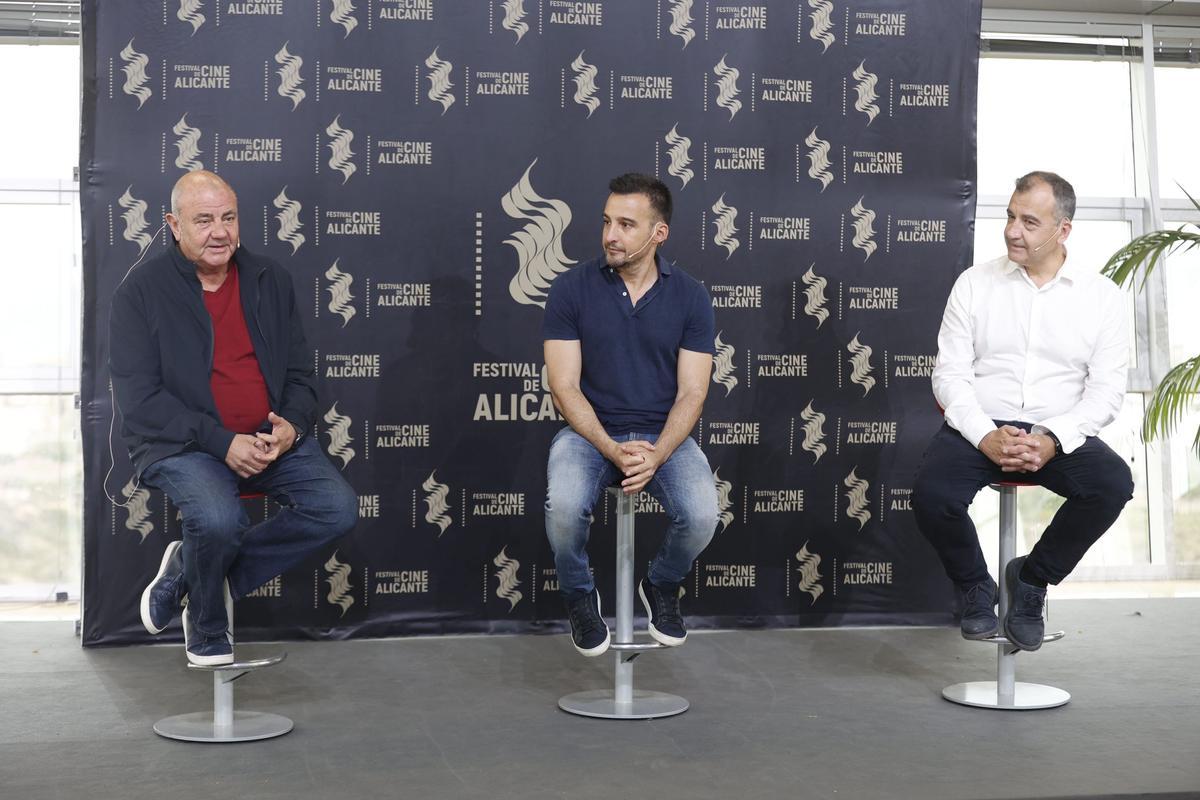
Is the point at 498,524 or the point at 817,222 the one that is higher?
the point at 817,222

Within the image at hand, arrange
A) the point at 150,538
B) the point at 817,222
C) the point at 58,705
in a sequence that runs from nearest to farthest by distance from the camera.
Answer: the point at 58,705 < the point at 150,538 < the point at 817,222

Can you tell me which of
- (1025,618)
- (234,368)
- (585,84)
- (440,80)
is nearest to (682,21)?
(585,84)

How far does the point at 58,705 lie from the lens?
333 cm

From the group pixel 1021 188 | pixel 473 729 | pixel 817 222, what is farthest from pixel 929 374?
pixel 473 729

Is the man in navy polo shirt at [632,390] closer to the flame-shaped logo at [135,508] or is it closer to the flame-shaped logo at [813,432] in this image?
the flame-shaped logo at [813,432]

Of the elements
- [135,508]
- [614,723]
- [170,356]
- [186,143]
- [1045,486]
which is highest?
[186,143]

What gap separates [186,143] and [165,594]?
1692mm

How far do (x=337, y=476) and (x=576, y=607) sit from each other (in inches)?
28.5

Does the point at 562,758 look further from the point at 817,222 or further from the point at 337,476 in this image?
the point at 817,222

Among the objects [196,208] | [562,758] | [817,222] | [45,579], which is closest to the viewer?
[562,758]

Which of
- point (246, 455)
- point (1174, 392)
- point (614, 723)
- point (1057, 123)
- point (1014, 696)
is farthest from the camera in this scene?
point (1057, 123)

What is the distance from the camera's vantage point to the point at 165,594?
3086 millimetres

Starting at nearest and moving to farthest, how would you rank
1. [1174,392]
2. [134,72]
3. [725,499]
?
[134,72] → [725,499] → [1174,392]

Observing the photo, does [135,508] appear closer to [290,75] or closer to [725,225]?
[290,75]
